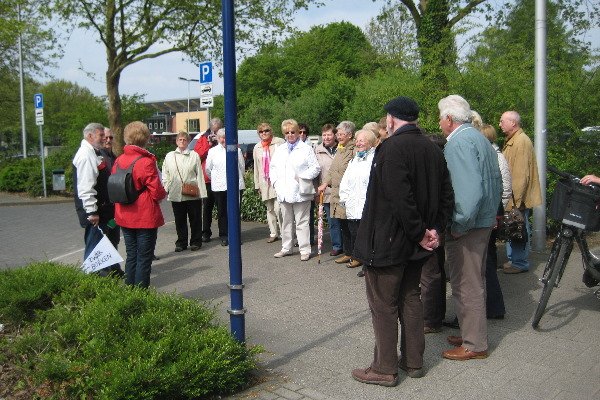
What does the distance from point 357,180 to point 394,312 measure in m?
3.54

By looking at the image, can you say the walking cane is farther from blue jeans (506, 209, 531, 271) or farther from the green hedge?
the green hedge

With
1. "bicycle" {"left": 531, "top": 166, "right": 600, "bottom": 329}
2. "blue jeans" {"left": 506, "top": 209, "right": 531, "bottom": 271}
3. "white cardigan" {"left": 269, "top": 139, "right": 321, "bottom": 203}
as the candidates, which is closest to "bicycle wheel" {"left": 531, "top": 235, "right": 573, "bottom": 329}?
"bicycle" {"left": 531, "top": 166, "right": 600, "bottom": 329}

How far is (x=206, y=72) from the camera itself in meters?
12.8

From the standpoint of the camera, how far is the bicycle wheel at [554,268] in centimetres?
559

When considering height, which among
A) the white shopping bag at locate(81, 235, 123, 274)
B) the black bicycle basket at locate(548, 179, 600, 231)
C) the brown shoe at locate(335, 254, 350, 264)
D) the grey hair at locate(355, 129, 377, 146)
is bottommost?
the brown shoe at locate(335, 254, 350, 264)

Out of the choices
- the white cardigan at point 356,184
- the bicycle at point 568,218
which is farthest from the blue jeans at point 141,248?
the bicycle at point 568,218

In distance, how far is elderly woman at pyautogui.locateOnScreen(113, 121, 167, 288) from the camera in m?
6.50

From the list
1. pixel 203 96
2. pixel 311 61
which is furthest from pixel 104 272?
pixel 311 61

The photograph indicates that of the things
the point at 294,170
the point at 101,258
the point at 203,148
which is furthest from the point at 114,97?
the point at 101,258

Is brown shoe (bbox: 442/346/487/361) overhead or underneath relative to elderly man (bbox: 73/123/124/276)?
underneath

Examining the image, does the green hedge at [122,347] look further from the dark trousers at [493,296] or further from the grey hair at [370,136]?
the grey hair at [370,136]

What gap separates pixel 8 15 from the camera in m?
21.8

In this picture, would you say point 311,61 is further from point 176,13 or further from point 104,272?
point 104,272

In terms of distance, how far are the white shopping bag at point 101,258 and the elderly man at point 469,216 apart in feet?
11.2
